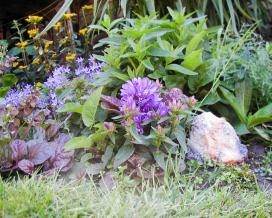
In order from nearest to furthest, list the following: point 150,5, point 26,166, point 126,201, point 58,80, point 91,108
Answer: point 126,201 < point 26,166 < point 91,108 < point 58,80 < point 150,5

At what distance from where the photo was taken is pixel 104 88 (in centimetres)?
246

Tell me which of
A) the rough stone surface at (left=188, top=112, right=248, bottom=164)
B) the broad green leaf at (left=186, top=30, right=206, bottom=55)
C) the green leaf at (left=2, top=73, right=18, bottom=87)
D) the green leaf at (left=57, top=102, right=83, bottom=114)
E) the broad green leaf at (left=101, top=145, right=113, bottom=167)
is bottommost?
the rough stone surface at (left=188, top=112, right=248, bottom=164)

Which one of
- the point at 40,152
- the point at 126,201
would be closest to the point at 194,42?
the point at 40,152

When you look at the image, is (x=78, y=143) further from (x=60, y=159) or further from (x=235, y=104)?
(x=235, y=104)

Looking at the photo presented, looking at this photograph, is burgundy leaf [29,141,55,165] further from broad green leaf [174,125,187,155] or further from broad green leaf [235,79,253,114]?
broad green leaf [235,79,253,114]

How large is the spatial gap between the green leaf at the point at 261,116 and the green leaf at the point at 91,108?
0.84m

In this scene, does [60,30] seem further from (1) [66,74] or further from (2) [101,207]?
(2) [101,207]

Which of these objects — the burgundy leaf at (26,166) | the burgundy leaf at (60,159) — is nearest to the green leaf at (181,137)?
the burgundy leaf at (60,159)

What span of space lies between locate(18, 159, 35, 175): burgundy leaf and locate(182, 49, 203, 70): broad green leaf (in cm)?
98

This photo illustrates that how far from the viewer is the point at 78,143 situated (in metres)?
2.12

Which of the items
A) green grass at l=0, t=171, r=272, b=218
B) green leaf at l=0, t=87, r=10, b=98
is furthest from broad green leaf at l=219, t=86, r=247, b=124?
green leaf at l=0, t=87, r=10, b=98

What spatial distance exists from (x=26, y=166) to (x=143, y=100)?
61 cm

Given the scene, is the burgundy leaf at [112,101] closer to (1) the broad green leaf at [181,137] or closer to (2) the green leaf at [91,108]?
(2) the green leaf at [91,108]

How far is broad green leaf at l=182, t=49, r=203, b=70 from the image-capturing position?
242cm
